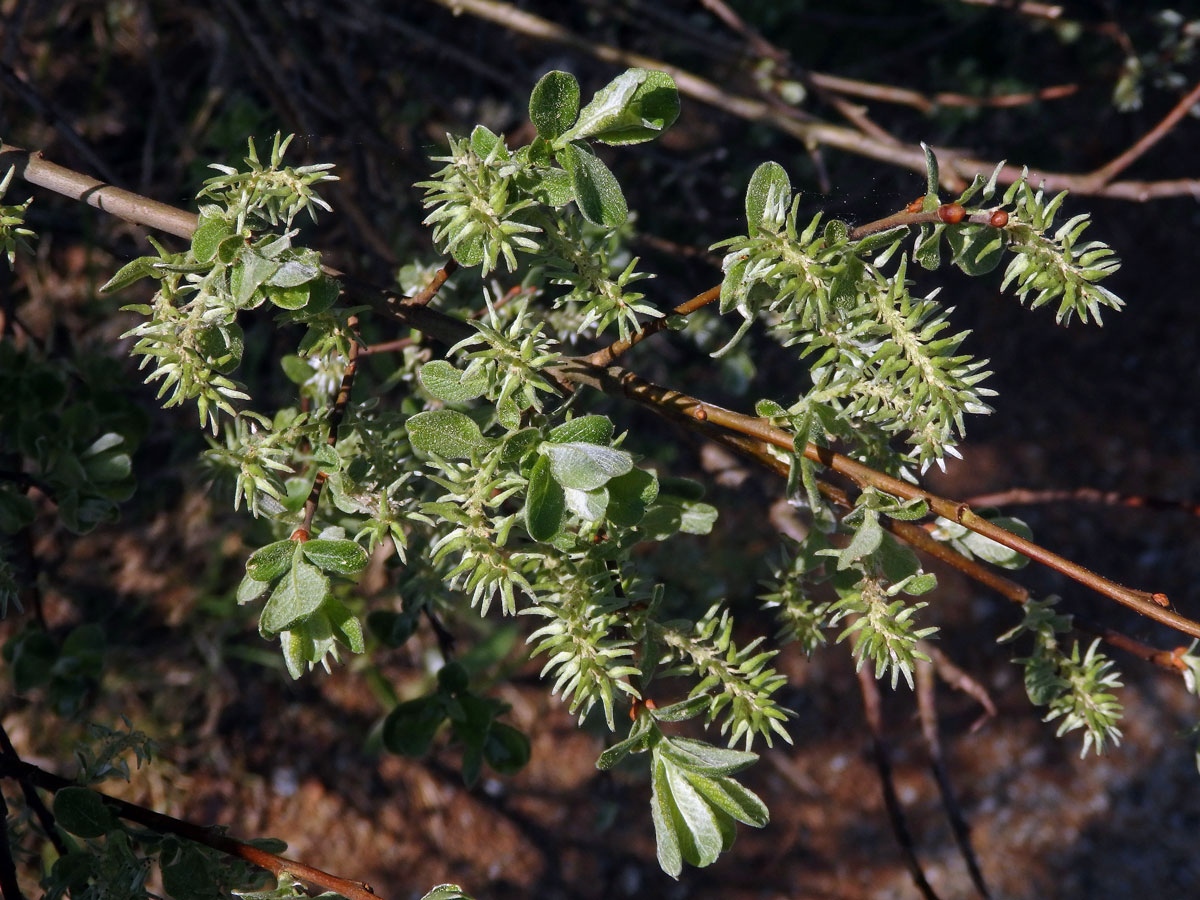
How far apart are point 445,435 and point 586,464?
0.14m

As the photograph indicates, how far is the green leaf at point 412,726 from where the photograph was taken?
1.20 m

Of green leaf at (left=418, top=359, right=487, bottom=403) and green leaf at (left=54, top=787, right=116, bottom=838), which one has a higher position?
green leaf at (left=418, top=359, right=487, bottom=403)

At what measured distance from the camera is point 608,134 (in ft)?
2.56

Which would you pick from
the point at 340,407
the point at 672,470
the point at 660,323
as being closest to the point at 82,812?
the point at 340,407

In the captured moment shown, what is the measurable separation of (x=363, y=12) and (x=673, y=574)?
4.02 feet

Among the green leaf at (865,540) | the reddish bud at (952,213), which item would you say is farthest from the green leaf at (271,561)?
the reddish bud at (952,213)

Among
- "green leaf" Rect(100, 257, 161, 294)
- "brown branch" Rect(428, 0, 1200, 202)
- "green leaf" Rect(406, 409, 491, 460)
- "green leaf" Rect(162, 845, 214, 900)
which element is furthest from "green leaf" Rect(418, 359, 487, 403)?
"brown branch" Rect(428, 0, 1200, 202)

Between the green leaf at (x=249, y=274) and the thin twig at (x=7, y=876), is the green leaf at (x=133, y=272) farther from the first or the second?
the thin twig at (x=7, y=876)

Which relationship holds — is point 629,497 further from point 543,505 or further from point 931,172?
point 931,172

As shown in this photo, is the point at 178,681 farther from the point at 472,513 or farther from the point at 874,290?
the point at 874,290

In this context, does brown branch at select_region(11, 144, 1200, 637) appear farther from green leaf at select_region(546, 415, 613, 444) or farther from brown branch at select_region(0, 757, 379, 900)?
brown branch at select_region(0, 757, 379, 900)

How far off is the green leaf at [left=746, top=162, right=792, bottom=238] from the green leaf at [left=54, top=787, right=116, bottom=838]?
2.69 ft

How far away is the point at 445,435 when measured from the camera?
2.55 feet

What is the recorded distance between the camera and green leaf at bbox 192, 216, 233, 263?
0.74 m
